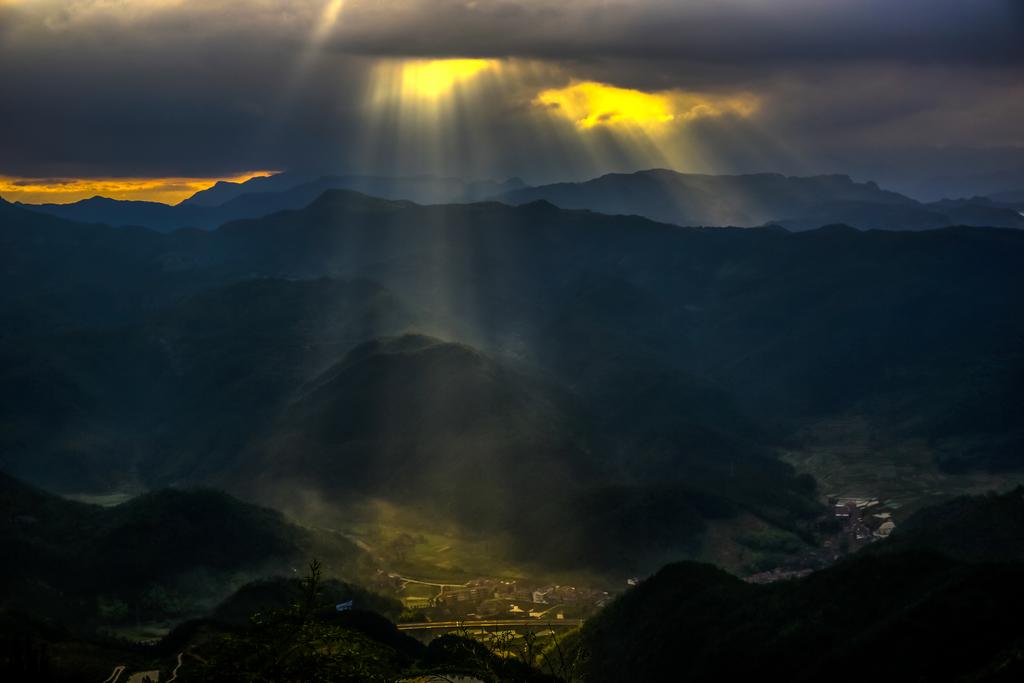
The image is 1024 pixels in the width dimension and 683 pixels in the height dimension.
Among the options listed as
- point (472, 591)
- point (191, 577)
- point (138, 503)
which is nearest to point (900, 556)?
point (472, 591)

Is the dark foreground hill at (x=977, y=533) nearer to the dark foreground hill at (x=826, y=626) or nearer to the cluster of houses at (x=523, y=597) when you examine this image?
the dark foreground hill at (x=826, y=626)

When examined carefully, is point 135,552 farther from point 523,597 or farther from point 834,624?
point 834,624

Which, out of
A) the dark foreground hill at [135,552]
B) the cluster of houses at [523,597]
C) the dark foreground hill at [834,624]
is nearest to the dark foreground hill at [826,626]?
the dark foreground hill at [834,624]

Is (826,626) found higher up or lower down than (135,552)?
higher up

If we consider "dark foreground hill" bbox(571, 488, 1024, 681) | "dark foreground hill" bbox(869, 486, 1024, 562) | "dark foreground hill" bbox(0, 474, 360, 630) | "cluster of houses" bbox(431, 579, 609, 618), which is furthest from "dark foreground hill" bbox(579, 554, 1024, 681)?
"dark foreground hill" bbox(0, 474, 360, 630)

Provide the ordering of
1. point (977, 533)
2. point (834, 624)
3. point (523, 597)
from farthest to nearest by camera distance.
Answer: point (523, 597) → point (977, 533) → point (834, 624)

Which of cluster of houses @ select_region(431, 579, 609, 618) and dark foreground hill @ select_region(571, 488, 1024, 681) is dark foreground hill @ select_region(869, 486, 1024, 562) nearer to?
dark foreground hill @ select_region(571, 488, 1024, 681)

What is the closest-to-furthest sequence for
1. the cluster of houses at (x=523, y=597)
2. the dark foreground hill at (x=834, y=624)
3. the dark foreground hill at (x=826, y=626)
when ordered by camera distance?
the dark foreground hill at (x=826, y=626) < the dark foreground hill at (x=834, y=624) < the cluster of houses at (x=523, y=597)

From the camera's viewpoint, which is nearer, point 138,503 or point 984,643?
point 984,643

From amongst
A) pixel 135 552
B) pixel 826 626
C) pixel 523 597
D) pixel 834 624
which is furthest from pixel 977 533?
Result: pixel 135 552

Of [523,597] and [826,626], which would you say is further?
[523,597]

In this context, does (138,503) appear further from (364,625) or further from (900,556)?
(900,556)
